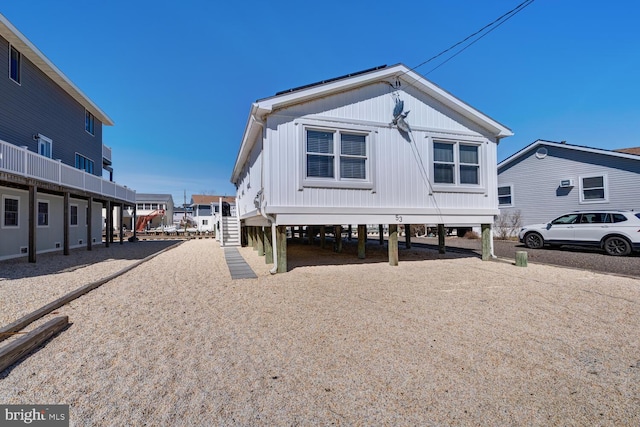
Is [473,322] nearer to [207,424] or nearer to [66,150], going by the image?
[207,424]

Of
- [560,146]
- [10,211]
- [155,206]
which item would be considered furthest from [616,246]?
[155,206]

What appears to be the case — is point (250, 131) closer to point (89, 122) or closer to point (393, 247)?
point (393, 247)

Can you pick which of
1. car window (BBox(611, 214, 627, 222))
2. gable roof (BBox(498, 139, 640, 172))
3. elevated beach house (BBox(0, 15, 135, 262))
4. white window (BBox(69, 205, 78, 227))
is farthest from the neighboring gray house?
white window (BBox(69, 205, 78, 227))

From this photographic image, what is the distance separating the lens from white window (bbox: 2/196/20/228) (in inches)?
436

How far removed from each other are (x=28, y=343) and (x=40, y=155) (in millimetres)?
9629

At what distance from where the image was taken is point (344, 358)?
3252 mm

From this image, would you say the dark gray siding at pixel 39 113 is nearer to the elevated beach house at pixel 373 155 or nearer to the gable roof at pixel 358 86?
the gable roof at pixel 358 86

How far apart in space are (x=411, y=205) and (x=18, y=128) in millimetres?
14374

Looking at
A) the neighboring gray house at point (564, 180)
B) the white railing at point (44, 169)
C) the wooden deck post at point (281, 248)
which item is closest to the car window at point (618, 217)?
the neighboring gray house at point (564, 180)

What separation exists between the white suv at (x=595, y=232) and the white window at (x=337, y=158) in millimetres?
8642

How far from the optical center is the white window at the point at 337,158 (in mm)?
8383

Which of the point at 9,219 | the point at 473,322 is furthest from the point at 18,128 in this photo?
the point at 473,322

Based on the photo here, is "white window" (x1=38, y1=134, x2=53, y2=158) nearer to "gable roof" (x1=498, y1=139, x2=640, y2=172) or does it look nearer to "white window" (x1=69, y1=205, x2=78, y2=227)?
"white window" (x1=69, y1=205, x2=78, y2=227)

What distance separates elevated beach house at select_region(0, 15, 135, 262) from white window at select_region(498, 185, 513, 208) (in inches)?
876
